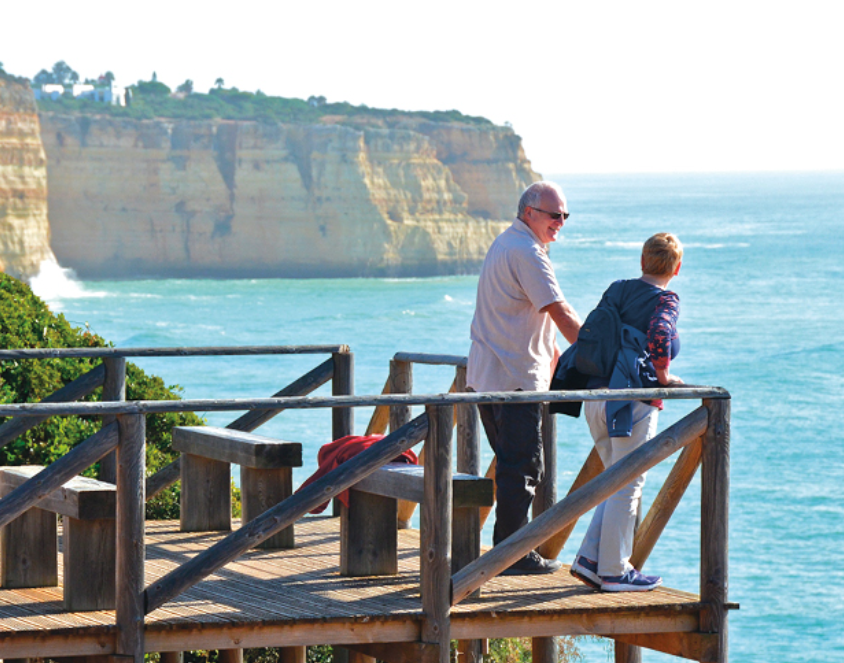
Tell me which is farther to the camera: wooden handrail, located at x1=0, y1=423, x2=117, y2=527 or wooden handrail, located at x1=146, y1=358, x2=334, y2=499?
wooden handrail, located at x1=146, y1=358, x2=334, y2=499

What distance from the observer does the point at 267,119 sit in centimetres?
11050

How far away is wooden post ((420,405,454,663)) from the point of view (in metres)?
5.46

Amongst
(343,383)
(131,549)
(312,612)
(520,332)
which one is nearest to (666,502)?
(520,332)

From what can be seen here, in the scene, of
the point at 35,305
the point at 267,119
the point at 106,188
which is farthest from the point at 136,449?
the point at 267,119

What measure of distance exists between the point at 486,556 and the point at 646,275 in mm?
1381

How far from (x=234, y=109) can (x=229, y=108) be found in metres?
0.94

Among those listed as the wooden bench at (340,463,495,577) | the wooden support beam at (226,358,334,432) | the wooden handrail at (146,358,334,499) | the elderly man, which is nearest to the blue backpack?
the elderly man

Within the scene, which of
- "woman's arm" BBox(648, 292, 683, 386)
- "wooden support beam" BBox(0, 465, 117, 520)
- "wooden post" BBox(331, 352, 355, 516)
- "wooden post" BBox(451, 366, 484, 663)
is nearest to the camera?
"wooden support beam" BBox(0, 465, 117, 520)

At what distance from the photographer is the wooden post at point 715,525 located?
5914 millimetres

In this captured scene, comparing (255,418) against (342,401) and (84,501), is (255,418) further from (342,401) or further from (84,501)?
(342,401)

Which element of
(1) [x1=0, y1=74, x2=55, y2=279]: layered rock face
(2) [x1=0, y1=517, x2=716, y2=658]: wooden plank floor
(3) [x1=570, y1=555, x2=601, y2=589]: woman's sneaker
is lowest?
(2) [x1=0, y1=517, x2=716, y2=658]: wooden plank floor

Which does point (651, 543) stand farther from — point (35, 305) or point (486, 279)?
point (35, 305)

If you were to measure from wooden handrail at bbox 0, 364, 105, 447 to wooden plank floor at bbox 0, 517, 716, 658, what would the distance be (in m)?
1.22

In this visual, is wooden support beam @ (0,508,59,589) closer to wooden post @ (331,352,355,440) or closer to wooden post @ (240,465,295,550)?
wooden post @ (240,465,295,550)
